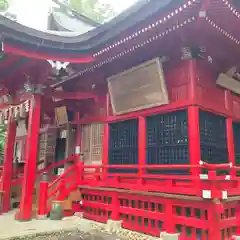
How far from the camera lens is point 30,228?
6.28 m

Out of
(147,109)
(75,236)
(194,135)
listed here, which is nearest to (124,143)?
(147,109)

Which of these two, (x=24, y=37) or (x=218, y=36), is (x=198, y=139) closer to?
(x=218, y=36)

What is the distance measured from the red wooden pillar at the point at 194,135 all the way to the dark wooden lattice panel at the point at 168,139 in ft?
0.83

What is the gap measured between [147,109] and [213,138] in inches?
72.0

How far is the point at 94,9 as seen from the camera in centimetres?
2862

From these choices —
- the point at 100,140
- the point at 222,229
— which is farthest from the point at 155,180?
the point at 100,140

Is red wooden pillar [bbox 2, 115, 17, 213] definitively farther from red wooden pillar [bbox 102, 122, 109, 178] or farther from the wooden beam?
red wooden pillar [bbox 102, 122, 109, 178]

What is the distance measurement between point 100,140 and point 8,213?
3.56 meters

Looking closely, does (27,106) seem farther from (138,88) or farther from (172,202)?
(172,202)

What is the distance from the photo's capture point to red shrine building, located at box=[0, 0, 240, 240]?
5.55 meters

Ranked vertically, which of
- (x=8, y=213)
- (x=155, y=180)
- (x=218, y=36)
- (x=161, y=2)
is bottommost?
(x=8, y=213)

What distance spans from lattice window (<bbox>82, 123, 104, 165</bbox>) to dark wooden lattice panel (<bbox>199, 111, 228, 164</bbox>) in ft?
11.3

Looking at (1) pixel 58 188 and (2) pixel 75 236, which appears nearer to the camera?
(2) pixel 75 236

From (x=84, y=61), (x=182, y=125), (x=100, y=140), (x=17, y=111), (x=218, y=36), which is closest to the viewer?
(x=218, y=36)
